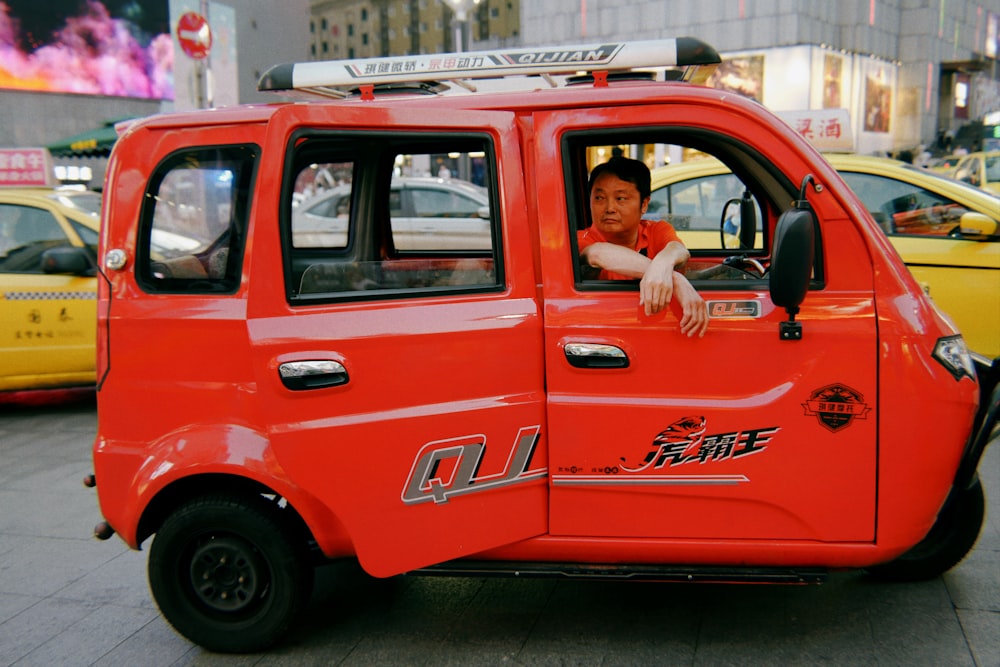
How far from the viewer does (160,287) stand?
321 cm

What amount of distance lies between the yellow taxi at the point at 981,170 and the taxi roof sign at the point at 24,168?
552 inches

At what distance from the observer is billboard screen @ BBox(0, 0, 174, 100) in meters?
33.7

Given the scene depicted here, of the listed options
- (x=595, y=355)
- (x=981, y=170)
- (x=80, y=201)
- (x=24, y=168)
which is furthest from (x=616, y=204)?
(x=981, y=170)

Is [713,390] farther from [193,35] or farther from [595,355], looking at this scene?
[193,35]

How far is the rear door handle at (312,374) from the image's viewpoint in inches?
114

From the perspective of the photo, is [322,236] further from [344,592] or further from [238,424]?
[344,592]

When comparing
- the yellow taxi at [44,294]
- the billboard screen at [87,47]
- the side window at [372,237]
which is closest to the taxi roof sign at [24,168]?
the yellow taxi at [44,294]

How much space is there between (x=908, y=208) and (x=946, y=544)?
3337mm

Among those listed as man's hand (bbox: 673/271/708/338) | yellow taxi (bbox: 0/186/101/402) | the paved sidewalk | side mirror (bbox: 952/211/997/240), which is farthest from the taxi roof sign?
side mirror (bbox: 952/211/997/240)

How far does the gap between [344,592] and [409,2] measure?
8891cm

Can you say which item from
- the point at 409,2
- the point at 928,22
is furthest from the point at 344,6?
the point at 928,22

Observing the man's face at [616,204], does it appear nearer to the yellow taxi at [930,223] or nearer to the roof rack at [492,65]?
the roof rack at [492,65]

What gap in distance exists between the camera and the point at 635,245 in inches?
134

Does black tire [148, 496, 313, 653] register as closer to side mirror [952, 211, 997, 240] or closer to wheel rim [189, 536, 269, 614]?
wheel rim [189, 536, 269, 614]
